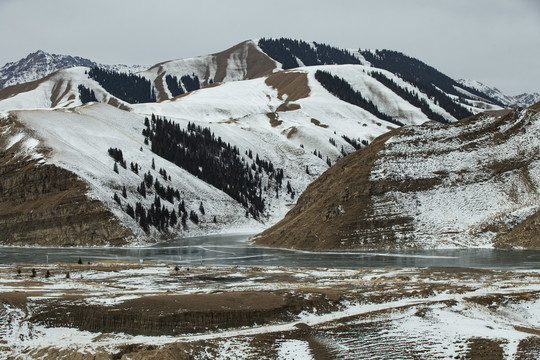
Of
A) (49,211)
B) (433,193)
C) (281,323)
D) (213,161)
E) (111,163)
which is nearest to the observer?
(281,323)

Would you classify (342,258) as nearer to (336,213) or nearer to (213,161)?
(336,213)

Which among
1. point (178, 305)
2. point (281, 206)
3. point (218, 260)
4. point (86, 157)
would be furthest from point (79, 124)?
point (178, 305)

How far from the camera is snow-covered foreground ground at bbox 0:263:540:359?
80.1 ft

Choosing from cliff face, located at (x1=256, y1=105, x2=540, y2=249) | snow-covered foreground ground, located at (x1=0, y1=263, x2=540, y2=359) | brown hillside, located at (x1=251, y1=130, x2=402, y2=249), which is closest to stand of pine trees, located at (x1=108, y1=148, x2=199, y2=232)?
brown hillside, located at (x1=251, y1=130, x2=402, y2=249)

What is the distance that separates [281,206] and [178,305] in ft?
453

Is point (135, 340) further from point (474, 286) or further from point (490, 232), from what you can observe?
point (490, 232)

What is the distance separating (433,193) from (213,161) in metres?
102

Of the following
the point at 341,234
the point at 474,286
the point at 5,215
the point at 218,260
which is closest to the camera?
the point at 474,286

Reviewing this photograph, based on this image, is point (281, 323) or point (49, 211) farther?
point (49, 211)

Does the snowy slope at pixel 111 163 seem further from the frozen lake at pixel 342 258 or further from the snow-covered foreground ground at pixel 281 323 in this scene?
the snow-covered foreground ground at pixel 281 323

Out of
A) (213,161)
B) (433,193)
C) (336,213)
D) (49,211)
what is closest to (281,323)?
(336,213)

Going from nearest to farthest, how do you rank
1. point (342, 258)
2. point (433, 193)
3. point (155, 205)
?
point (342, 258)
point (433, 193)
point (155, 205)

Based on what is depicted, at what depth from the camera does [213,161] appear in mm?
178500

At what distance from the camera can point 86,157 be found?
411 feet
